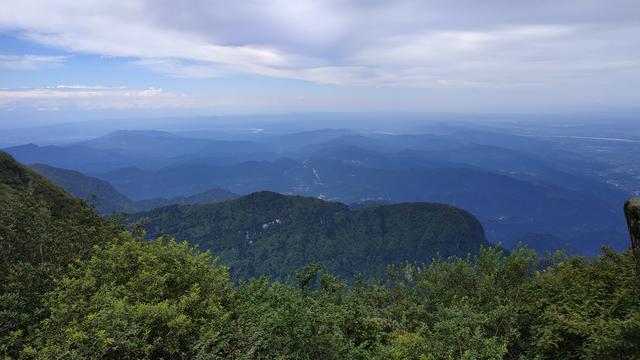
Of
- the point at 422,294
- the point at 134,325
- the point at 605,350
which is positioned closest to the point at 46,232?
the point at 134,325

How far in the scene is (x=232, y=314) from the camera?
62.5ft

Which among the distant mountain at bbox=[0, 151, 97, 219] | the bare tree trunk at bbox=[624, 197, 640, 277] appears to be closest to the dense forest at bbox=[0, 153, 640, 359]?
the bare tree trunk at bbox=[624, 197, 640, 277]

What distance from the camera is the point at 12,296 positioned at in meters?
15.9

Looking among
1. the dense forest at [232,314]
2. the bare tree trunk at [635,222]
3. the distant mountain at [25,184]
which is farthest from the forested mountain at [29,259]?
the distant mountain at [25,184]

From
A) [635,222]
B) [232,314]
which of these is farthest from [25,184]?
[635,222]

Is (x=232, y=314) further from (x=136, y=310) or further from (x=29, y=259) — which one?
(x=29, y=259)

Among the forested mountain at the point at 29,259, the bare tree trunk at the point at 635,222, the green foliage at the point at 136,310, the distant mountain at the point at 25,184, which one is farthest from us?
the distant mountain at the point at 25,184

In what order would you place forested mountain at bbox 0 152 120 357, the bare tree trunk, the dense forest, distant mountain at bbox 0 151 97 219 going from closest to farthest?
1. the dense forest
2. forested mountain at bbox 0 152 120 357
3. the bare tree trunk
4. distant mountain at bbox 0 151 97 219

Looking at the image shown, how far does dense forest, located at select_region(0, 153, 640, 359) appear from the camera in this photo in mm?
14398

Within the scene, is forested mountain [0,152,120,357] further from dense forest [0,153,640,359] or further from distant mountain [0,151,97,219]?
distant mountain [0,151,97,219]

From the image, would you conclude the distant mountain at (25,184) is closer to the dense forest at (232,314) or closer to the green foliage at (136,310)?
the dense forest at (232,314)

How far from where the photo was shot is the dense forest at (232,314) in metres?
14.4

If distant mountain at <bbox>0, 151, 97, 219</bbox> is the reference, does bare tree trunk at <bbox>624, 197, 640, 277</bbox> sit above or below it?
above

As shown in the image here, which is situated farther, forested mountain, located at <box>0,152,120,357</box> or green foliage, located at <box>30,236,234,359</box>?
forested mountain, located at <box>0,152,120,357</box>
